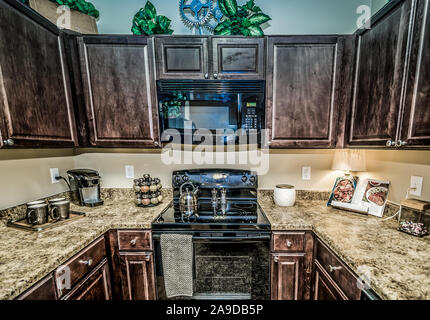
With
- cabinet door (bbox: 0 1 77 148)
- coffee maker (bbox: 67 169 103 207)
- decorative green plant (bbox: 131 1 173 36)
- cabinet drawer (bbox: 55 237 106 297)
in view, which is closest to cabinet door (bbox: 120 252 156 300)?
cabinet drawer (bbox: 55 237 106 297)

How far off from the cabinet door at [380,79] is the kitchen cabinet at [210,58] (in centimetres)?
65

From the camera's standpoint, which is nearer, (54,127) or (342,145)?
(54,127)

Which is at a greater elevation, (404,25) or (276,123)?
(404,25)

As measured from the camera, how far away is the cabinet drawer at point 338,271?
0.88 meters

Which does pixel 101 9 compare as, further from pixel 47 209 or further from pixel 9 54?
pixel 47 209

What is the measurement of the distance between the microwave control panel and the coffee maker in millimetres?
1357

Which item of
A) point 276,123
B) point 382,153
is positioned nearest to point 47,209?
point 276,123

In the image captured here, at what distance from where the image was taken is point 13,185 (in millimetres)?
1333

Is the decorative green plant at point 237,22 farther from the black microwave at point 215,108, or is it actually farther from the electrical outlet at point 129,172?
the electrical outlet at point 129,172

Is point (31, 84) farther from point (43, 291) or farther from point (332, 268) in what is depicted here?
point (332, 268)

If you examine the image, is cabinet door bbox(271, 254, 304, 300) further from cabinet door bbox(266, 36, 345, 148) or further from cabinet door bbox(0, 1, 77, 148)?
cabinet door bbox(0, 1, 77, 148)

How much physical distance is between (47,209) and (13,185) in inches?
14.4

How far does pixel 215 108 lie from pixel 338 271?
1244 mm

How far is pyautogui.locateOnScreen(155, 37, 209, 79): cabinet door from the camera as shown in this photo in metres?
1.35
